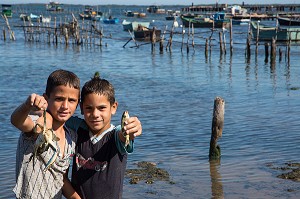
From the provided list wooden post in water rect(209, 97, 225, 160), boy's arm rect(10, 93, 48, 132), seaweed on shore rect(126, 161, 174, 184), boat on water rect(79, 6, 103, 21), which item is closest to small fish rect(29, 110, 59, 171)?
boy's arm rect(10, 93, 48, 132)

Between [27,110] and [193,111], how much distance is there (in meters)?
13.2

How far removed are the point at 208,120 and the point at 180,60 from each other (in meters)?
18.1

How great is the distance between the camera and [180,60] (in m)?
32.7

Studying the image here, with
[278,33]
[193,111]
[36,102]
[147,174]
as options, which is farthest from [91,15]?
[36,102]

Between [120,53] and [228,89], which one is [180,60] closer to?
[120,53]

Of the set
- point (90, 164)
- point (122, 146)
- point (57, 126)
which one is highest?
point (57, 126)

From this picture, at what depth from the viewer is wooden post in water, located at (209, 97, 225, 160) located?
9.91m

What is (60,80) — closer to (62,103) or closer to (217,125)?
(62,103)

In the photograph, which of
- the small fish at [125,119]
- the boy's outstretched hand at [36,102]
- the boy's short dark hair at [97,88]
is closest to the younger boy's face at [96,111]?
the boy's short dark hair at [97,88]

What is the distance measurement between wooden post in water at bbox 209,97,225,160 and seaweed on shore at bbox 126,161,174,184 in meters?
1.13

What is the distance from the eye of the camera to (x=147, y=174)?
946 cm

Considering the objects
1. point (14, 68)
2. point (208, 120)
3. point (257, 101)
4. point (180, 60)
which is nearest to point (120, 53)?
point (180, 60)

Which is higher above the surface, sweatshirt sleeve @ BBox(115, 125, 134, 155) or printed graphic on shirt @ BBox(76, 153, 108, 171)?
sweatshirt sleeve @ BBox(115, 125, 134, 155)

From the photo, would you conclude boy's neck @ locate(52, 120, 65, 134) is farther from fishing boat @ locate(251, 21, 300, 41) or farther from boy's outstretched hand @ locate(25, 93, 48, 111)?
fishing boat @ locate(251, 21, 300, 41)
